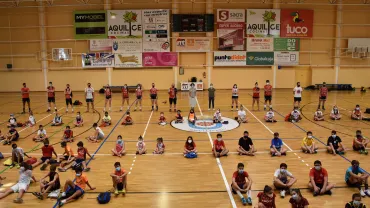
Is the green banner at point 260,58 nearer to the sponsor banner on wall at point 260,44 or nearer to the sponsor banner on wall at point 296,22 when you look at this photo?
the sponsor banner on wall at point 260,44

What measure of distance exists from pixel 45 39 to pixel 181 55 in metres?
13.1

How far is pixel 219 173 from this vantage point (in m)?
10.7

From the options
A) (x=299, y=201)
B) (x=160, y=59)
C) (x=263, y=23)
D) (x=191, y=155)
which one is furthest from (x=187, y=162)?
(x=263, y=23)

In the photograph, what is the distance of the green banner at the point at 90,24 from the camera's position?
30.5 metres

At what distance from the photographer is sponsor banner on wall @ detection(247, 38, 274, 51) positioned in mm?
31062

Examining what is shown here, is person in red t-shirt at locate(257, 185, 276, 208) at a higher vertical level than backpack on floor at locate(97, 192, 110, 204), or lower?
higher

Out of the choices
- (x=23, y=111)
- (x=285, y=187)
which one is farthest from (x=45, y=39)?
(x=285, y=187)

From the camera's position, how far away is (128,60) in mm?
31328

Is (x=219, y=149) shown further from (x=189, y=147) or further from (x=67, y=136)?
(x=67, y=136)

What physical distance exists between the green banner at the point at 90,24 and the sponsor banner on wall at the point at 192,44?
7.03 meters

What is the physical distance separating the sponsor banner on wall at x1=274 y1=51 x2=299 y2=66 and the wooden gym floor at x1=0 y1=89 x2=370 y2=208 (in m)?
11.0

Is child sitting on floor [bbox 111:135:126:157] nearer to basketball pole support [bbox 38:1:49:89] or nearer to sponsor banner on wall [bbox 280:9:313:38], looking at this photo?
basketball pole support [bbox 38:1:49:89]

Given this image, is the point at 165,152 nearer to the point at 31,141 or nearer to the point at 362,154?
the point at 31,141

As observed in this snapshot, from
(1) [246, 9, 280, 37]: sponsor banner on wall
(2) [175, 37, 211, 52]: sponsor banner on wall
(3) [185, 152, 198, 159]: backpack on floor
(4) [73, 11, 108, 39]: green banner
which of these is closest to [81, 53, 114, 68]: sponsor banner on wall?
(4) [73, 11, 108, 39]: green banner
